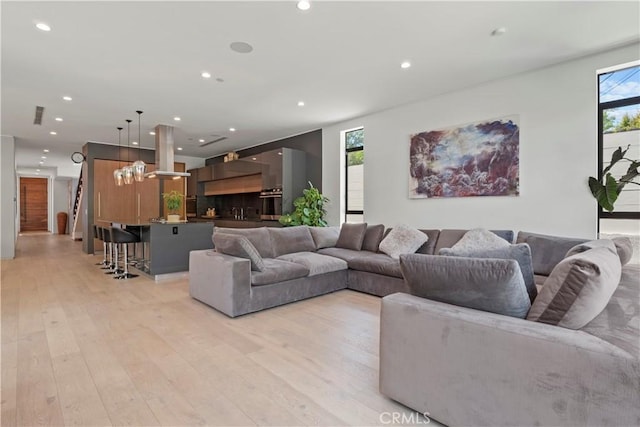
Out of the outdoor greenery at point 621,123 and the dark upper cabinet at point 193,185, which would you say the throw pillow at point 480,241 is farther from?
the dark upper cabinet at point 193,185

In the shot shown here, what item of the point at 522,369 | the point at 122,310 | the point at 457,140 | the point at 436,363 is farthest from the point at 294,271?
the point at 457,140

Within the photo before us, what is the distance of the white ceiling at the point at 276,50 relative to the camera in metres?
2.69

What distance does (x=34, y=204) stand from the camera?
14.3 metres

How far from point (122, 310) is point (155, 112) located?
11.6 feet

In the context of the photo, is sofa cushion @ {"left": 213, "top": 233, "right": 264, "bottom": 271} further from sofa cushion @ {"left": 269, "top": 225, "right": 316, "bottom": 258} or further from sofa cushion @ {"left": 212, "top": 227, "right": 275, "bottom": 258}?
sofa cushion @ {"left": 269, "top": 225, "right": 316, "bottom": 258}

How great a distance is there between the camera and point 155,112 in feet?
18.0

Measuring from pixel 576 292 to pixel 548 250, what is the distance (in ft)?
7.95

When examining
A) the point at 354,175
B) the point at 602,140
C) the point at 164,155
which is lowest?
the point at 354,175

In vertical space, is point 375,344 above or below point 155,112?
below

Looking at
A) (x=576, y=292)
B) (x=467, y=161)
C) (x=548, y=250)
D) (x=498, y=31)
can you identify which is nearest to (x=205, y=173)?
(x=467, y=161)

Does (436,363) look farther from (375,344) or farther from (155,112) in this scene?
(155,112)

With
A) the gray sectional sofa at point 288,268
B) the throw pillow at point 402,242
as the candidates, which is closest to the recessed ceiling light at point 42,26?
the gray sectional sofa at point 288,268

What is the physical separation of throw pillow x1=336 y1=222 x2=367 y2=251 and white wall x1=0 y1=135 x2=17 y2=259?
722 cm

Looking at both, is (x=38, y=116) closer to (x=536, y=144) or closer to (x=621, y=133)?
(x=536, y=144)
